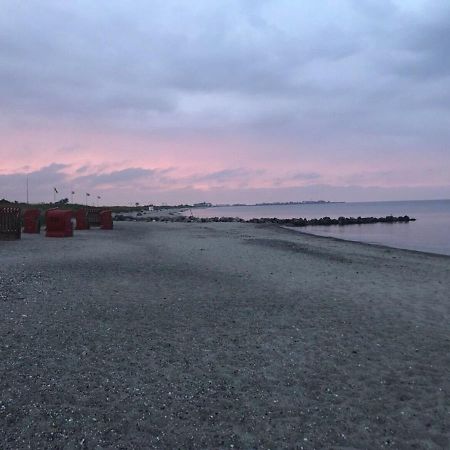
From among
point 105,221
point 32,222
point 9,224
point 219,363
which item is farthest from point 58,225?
point 219,363

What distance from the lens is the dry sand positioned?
4.97 meters

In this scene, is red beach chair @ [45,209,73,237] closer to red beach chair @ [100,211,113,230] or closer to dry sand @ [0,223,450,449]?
red beach chair @ [100,211,113,230]

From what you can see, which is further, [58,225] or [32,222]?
[32,222]

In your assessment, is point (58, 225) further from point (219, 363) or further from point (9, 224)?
point (219, 363)

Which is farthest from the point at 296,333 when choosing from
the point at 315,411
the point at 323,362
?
the point at 315,411

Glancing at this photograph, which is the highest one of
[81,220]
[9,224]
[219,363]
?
[81,220]

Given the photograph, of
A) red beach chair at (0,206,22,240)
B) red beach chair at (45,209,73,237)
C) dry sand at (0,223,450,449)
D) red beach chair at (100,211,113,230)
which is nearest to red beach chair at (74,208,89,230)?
red beach chair at (100,211,113,230)

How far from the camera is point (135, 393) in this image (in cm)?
576

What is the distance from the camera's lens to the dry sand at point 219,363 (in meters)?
4.97

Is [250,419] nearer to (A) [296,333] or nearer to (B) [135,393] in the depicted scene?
(B) [135,393]

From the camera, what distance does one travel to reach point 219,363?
6.93m

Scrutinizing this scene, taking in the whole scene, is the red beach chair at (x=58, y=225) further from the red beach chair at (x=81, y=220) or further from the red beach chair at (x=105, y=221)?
the red beach chair at (x=105, y=221)

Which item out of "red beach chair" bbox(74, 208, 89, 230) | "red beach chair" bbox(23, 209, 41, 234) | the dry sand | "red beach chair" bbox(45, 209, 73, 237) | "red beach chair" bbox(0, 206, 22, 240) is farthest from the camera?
"red beach chair" bbox(74, 208, 89, 230)

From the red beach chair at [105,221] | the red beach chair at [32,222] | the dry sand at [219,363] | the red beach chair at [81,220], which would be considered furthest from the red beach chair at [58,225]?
the dry sand at [219,363]
